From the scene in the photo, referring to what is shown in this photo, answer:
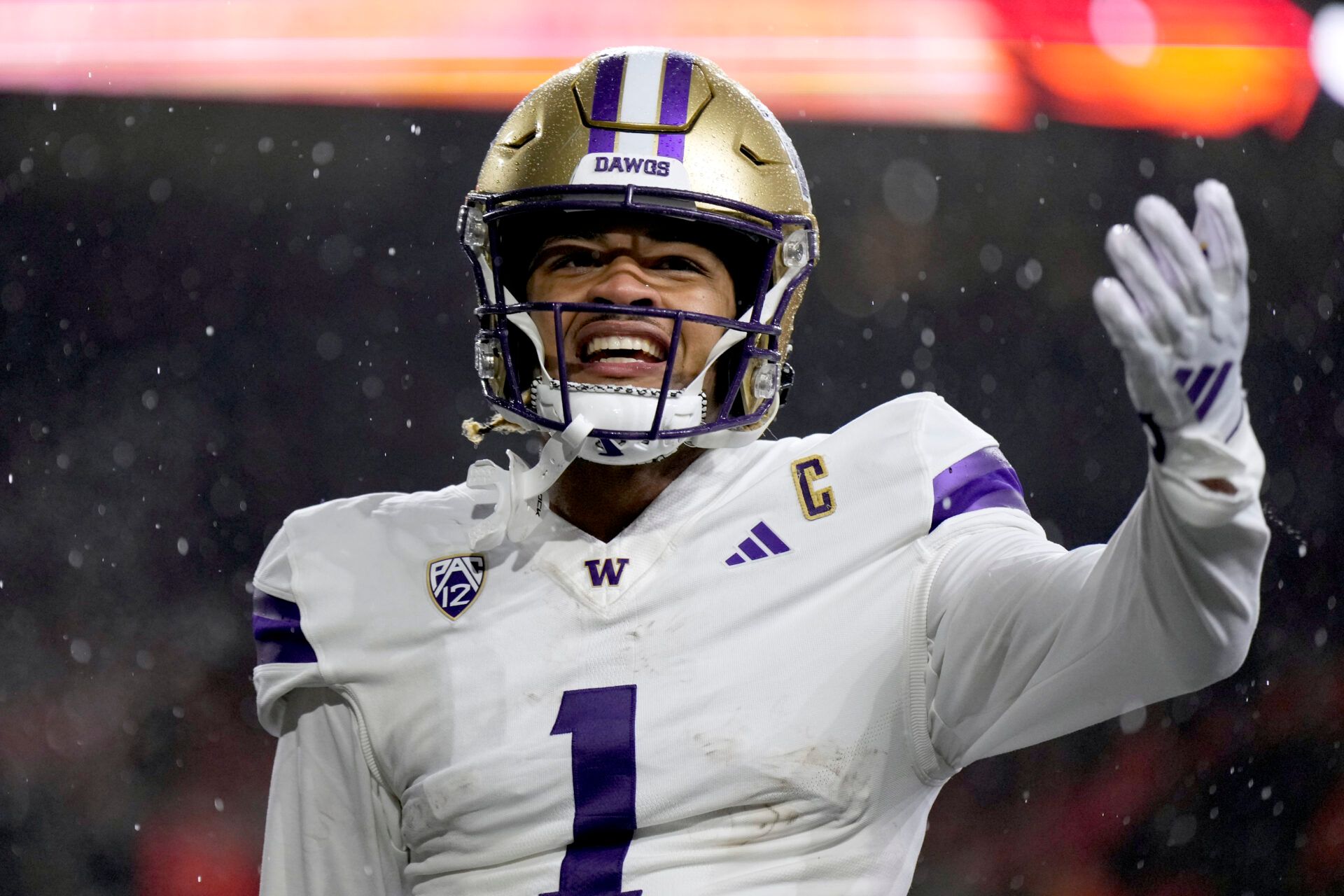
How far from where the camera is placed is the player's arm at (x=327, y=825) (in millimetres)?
1637

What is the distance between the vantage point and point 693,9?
2908 millimetres

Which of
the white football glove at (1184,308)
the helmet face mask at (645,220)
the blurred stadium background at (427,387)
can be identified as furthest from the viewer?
the blurred stadium background at (427,387)

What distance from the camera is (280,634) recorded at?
1632mm

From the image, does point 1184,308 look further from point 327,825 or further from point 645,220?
point 327,825

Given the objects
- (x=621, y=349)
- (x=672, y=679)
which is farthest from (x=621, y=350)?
(x=672, y=679)

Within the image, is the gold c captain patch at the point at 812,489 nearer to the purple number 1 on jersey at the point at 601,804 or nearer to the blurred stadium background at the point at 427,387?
the purple number 1 on jersey at the point at 601,804

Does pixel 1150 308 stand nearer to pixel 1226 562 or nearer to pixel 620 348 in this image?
pixel 1226 562

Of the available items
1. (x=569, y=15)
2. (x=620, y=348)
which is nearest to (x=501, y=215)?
(x=620, y=348)

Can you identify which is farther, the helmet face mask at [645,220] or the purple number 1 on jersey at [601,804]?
the helmet face mask at [645,220]

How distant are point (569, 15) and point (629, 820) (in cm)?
193

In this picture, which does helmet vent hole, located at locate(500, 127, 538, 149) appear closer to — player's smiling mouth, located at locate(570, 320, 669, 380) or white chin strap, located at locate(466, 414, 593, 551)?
player's smiling mouth, located at locate(570, 320, 669, 380)

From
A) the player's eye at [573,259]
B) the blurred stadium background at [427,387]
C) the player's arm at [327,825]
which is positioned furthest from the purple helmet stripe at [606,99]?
the blurred stadium background at [427,387]

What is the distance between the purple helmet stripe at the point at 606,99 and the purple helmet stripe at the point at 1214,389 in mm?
852

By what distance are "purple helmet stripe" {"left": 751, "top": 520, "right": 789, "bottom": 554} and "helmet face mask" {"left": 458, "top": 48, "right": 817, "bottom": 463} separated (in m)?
0.12
